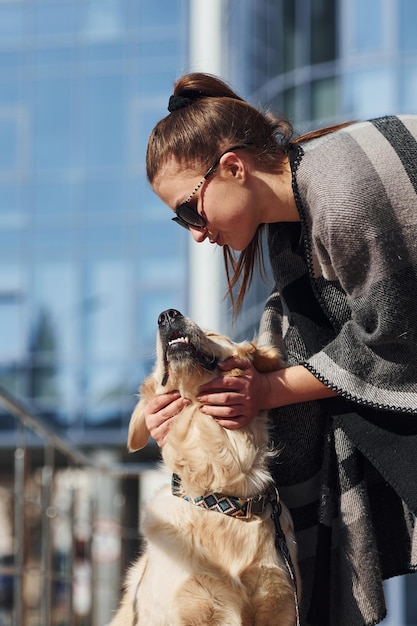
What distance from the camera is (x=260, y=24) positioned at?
14.4 meters

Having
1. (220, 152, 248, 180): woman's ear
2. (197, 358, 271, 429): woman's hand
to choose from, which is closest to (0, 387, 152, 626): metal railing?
(197, 358, 271, 429): woman's hand

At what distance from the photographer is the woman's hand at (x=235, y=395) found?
10.8 feet

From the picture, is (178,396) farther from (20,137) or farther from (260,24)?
(20,137)

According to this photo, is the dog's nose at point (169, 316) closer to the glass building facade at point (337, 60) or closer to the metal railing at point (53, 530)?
the metal railing at point (53, 530)

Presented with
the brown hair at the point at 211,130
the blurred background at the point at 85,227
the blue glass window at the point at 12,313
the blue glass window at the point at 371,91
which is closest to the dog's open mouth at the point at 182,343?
the brown hair at the point at 211,130

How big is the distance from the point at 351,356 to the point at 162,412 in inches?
30.6

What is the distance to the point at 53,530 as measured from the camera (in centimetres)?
625

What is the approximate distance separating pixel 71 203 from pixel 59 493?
602 centimetres

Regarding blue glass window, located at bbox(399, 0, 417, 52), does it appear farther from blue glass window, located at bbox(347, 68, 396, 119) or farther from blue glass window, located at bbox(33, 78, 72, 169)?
blue glass window, located at bbox(33, 78, 72, 169)

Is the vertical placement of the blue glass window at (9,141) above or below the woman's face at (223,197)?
below

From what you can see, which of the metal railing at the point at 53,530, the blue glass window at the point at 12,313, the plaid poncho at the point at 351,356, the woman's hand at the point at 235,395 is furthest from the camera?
the blue glass window at the point at 12,313

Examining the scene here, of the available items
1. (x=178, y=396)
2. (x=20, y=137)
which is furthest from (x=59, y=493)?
(x=178, y=396)

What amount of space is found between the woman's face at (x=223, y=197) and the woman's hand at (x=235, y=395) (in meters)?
0.41

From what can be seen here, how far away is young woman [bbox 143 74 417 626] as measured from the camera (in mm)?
2988
